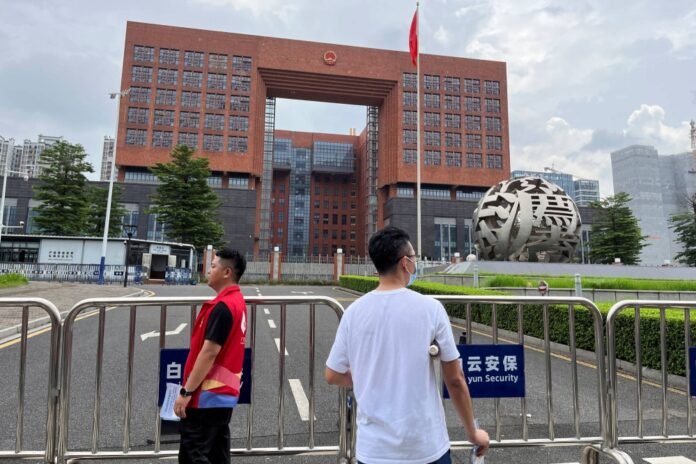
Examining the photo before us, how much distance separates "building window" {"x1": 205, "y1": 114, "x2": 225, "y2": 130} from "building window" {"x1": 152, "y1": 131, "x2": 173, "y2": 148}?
5654 mm

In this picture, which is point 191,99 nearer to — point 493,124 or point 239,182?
point 239,182

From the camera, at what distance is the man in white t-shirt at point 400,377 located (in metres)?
1.88

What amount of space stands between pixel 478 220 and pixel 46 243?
34788mm

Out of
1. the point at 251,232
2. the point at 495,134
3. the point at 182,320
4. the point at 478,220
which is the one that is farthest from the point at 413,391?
the point at 495,134

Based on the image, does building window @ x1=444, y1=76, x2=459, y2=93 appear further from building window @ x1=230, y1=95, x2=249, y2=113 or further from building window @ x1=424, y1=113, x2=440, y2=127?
building window @ x1=230, y1=95, x2=249, y2=113

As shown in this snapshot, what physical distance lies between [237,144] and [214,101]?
299 inches

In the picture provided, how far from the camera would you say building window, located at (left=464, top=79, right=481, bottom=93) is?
2857 inches

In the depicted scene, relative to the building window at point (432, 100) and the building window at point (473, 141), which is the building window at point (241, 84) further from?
the building window at point (473, 141)

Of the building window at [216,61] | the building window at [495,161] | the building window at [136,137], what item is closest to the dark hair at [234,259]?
the building window at [136,137]

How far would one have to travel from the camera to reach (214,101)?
2549 inches

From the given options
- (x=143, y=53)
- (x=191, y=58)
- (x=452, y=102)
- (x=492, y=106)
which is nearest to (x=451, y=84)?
(x=452, y=102)

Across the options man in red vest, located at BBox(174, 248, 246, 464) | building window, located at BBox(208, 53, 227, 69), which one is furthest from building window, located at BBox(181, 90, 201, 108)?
man in red vest, located at BBox(174, 248, 246, 464)

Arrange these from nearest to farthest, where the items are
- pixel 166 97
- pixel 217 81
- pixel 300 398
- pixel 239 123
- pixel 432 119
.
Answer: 1. pixel 300 398
2. pixel 166 97
3. pixel 239 123
4. pixel 217 81
5. pixel 432 119

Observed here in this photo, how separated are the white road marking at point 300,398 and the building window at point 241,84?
2611 inches
